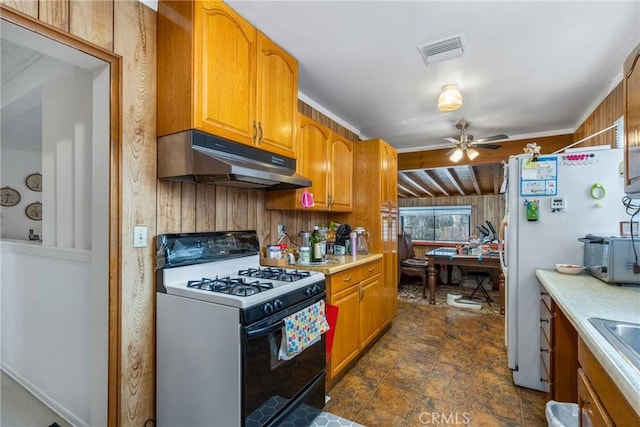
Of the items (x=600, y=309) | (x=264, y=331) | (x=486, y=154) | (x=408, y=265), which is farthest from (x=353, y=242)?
(x=486, y=154)

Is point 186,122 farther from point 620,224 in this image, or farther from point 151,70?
point 620,224

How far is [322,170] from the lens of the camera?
275 cm

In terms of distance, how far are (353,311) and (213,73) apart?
199cm

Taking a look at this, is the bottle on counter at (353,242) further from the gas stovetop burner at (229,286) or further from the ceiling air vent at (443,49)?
the ceiling air vent at (443,49)

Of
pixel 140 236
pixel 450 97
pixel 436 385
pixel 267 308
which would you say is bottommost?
pixel 436 385

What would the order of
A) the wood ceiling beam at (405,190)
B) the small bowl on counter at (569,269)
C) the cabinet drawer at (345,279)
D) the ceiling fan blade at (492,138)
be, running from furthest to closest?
the wood ceiling beam at (405,190), the ceiling fan blade at (492,138), the cabinet drawer at (345,279), the small bowl on counter at (569,269)

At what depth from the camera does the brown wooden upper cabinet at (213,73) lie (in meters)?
1.47

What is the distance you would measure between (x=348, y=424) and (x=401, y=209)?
21.5 feet

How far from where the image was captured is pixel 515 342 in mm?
2230

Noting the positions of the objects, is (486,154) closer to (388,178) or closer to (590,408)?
(388,178)

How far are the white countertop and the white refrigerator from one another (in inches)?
6.7

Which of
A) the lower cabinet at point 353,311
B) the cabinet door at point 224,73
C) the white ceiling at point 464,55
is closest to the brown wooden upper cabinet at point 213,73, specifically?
the cabinet door at point 224,73

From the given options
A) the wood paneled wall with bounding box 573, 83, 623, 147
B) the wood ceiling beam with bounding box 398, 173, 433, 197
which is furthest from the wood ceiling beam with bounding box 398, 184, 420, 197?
the wood paneled wall with bounding box 573, 83, 623, 147

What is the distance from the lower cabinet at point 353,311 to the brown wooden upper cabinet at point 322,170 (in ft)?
2.26
